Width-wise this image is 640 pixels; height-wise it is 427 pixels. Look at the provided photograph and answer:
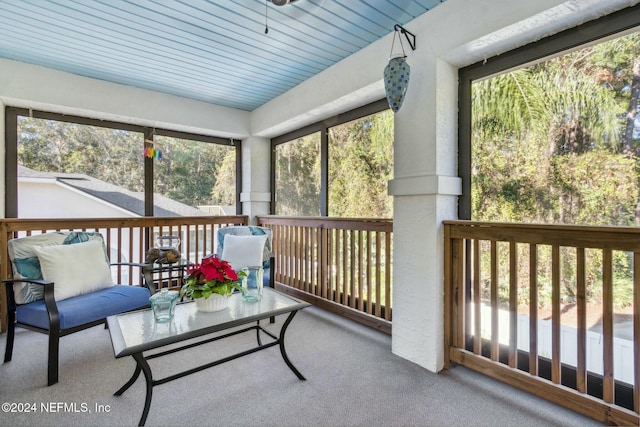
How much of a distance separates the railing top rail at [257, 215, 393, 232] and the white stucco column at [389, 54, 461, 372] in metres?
0.38

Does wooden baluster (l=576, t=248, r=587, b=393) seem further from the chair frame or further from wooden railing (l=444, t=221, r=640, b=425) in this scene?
the chair frame

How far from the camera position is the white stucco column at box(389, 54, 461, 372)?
2094 millimetres

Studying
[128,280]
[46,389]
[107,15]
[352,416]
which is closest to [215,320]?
[352,416]

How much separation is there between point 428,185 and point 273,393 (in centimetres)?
162

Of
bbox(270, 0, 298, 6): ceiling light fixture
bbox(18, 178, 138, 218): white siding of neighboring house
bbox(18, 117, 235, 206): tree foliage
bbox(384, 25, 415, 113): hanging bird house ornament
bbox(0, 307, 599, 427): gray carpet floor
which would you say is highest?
bbox(270, 0, 298, 6): ceiling light fixture

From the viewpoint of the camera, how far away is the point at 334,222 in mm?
3174

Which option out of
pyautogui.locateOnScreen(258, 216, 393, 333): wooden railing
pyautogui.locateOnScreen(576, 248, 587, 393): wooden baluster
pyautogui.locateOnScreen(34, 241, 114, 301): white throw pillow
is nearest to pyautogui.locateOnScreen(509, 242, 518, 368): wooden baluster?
pyautogui.locateOnScreen(576, 248, 587, 393): wooden baluster

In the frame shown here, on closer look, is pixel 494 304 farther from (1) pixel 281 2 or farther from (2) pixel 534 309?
(1) pixel 281 2

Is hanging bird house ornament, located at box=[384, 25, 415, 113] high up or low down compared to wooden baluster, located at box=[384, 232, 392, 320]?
up

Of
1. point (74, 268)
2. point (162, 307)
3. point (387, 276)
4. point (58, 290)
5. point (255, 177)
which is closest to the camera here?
point (162, 307)

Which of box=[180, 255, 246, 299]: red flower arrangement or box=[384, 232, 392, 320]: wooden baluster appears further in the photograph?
box=[384, 232, 392, 320]: wooden baluster

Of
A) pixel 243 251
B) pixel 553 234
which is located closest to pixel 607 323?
pixel 553 234

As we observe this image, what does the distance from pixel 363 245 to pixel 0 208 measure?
3.39m

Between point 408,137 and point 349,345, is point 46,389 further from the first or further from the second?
point 408,137
